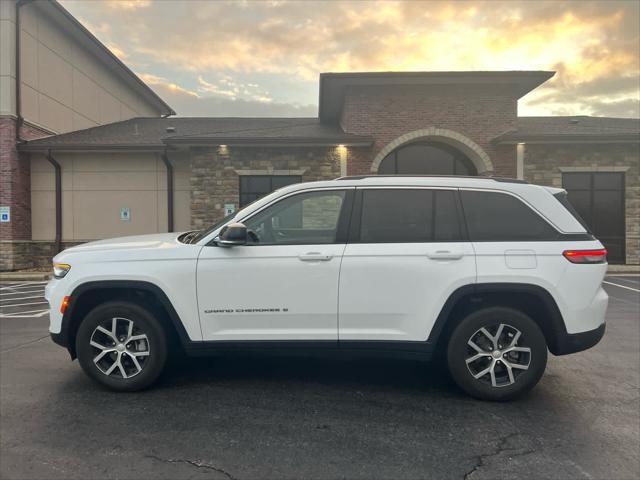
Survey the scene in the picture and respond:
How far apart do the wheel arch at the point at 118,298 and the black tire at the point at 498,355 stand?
7.79 ft

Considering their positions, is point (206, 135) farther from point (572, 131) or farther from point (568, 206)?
point (572, 131)

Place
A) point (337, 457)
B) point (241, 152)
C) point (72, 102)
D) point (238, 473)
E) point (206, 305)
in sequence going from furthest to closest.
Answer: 1. point (72, 102)
2. point (241, 152)
3. point (206, 305)
4. point (337, 457)
5. point (238, 473)

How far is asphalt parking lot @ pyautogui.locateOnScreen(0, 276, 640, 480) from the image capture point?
2678 mm

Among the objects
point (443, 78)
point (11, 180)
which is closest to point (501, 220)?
point (443, 78)

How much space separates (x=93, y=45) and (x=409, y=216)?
20.7m

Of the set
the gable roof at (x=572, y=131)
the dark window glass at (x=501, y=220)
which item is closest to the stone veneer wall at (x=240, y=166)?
the gable roof at (x=572, y=131)

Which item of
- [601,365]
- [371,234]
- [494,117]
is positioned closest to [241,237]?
[371,234]

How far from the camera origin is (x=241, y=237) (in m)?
3.53

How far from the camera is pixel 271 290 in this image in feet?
11.8

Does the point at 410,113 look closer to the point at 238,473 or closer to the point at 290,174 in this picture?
the point at 290,174

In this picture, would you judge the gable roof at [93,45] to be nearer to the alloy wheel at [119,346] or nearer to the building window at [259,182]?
the building window at [259,182]

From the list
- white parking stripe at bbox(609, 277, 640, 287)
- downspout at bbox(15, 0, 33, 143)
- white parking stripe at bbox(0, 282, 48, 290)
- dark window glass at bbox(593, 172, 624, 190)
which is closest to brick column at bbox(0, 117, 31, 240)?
downspout at bbox(15, 0, 33, 143)

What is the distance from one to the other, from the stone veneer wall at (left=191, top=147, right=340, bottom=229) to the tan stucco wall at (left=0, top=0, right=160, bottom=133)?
6669 mm

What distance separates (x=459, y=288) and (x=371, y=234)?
2.86 ft
